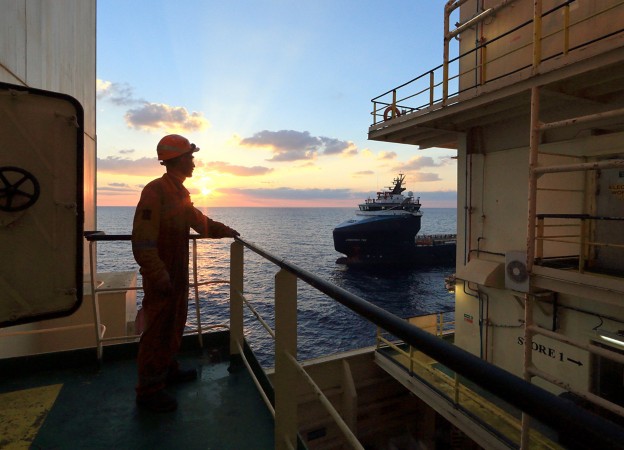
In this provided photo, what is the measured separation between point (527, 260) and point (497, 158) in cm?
354

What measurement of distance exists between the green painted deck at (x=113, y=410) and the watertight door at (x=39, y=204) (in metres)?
1.00

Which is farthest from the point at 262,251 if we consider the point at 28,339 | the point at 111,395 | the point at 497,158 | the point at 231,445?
the point at 497,158

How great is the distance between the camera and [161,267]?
2.75 meters

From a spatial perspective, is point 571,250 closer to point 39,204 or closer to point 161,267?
point 161,267

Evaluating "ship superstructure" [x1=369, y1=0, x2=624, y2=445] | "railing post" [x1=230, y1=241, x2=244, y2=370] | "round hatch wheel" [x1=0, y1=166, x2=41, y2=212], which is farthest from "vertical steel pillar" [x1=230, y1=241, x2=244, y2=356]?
"ship superstructure" [x1=369, y1=0, x2=624, y2=445]

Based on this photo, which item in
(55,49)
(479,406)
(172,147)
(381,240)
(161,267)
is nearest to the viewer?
(161,267)

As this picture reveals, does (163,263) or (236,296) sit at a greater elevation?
(163,263)

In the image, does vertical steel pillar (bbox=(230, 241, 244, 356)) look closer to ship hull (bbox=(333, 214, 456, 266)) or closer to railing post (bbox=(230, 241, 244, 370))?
railing post (bbox=(230, 241, 244, 370))

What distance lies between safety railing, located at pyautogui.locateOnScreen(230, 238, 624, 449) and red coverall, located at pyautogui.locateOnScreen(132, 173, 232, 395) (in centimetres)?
86

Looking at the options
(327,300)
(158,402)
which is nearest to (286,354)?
(158,402)

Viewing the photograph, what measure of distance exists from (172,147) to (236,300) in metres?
1.61

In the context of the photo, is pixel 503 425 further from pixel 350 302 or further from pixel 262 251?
pixel 350 302

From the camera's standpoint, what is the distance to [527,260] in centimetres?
616

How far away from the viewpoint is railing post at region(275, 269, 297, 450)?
1993mm
